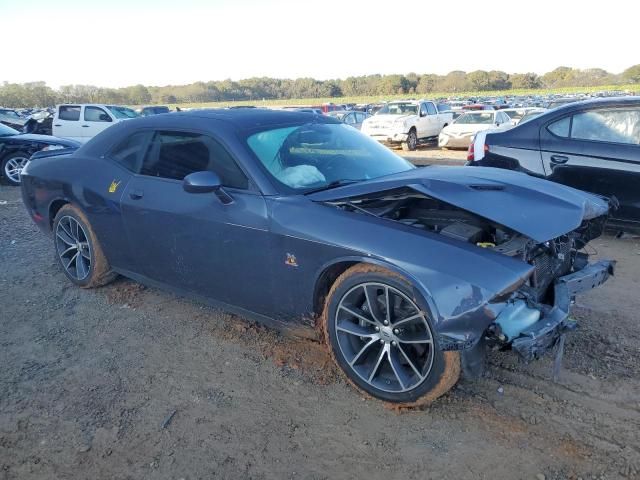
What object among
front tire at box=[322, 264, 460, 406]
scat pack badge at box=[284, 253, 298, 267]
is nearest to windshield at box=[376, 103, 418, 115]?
scat pack badge at box=[284, 253, 298, 267]

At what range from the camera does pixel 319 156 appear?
11.9ft

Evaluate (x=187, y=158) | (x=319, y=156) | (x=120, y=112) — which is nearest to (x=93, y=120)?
(x=120, y=112)

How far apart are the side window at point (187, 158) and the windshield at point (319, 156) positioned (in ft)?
0.68

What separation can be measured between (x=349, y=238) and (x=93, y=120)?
1664 cm

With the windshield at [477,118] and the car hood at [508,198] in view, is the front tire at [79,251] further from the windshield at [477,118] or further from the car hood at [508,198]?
the windshield at [477,118]

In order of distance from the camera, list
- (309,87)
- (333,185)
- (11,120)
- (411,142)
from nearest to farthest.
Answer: (333,185), (411,142), (11,120), (309,87)

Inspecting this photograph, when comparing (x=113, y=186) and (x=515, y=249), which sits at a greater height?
(x=113, y=186)

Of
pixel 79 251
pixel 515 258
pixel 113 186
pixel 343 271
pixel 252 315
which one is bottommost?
pixel 252 315

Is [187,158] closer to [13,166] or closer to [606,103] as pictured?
[606,103]

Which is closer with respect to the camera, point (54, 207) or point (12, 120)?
point (54, 207)

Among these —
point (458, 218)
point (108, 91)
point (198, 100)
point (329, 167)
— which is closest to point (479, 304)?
point (458, 218)

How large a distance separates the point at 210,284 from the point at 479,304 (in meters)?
1.91

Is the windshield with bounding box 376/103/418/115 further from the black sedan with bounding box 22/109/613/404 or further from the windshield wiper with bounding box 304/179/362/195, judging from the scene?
the windshield wiper with bounding box 304/179/362/195

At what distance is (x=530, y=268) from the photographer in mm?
2562
